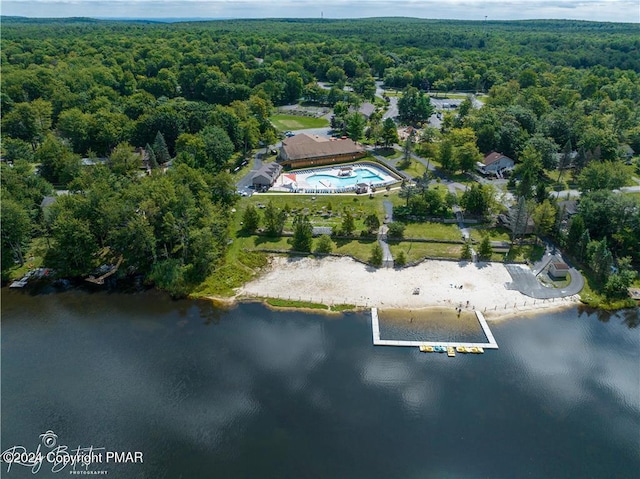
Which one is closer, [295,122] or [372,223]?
[372,223]

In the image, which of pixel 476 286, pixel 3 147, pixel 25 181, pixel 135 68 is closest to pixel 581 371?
pixel 476 286

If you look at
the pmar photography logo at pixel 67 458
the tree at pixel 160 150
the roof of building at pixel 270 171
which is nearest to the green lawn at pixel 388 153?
the roof of building at pixel 270 171

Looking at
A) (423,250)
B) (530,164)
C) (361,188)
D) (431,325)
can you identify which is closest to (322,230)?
(423,250)

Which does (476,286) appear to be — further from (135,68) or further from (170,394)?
(135,68)

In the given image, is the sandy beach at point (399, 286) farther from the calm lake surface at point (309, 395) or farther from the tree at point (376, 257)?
the calm lake surface at point (309, 395)

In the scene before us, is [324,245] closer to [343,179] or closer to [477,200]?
[477,200]

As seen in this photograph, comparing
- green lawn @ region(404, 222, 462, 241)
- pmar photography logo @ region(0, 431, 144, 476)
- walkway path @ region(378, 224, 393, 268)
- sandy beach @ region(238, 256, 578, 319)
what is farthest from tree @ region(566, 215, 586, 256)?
pmar photography logo @ region(0, 431, 144, 476)
